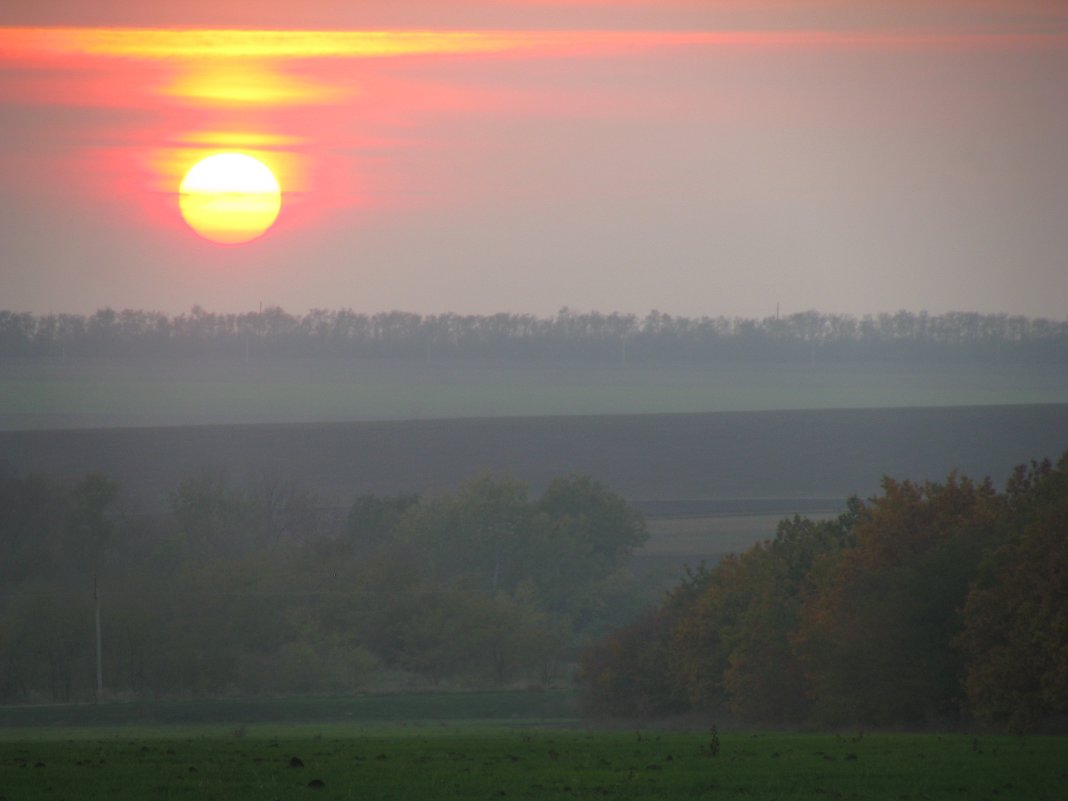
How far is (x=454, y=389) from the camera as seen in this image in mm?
167000

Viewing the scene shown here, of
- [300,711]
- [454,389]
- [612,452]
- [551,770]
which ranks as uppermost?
[454,389]

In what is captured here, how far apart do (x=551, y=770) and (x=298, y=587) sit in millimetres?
62259

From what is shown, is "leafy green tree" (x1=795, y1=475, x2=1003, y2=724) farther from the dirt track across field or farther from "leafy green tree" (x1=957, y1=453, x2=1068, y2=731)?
the dirt track across field

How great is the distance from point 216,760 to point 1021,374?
165304 millimetres

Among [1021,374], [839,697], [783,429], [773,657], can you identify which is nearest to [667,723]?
[773,657]

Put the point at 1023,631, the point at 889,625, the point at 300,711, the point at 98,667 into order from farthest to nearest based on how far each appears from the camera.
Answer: the point at 98,667
the point at 300,711
the point at 889,625
the point at 1023,631

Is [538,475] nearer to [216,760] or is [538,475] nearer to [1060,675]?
[1060,675]

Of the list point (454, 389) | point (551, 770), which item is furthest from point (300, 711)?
point (454, 389)

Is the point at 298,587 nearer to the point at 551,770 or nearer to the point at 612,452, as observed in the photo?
the point at 612,452

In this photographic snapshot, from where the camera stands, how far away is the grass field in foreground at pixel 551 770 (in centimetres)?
1775

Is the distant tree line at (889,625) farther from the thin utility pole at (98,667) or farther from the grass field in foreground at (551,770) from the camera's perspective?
the thin utility pole at (98,667)

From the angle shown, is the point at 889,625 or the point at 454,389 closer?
the point at 889,625

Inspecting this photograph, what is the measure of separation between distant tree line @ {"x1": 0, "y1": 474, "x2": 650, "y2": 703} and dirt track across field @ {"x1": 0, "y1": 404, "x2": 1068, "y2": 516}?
27.1ft

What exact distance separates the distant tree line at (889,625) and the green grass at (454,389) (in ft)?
322
